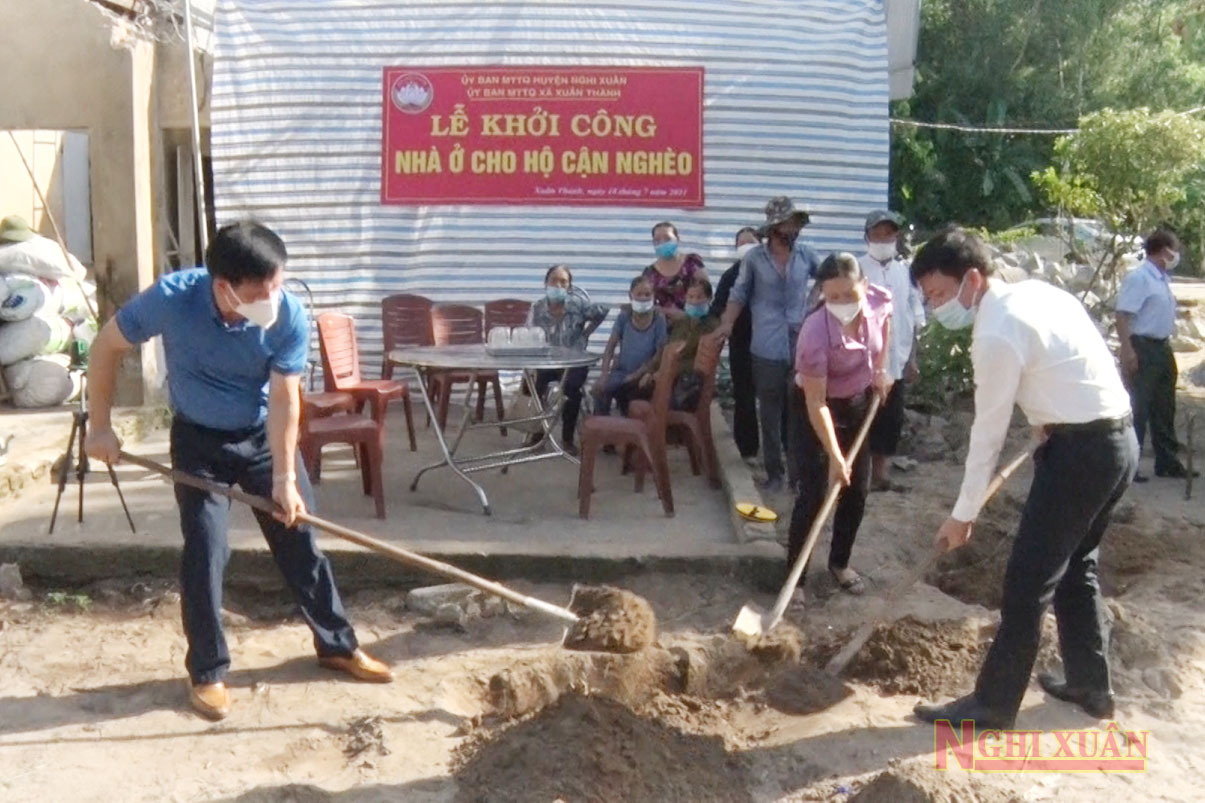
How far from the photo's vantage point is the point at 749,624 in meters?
4.91

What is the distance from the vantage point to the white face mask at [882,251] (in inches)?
280

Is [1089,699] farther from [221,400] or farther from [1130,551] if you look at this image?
[221,400]

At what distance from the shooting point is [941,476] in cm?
810

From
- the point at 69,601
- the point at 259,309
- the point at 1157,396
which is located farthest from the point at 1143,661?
the point at 69,601

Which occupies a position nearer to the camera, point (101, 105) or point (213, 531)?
point (213, 531)

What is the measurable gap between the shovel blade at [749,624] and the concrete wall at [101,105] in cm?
561

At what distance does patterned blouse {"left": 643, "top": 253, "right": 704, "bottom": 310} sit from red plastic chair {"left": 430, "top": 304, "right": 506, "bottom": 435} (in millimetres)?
1282

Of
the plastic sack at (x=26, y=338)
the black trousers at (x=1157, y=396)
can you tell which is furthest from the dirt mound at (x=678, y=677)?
the plastic sack at (x=26, y=338)

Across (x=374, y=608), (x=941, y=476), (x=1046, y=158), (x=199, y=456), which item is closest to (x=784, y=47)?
(x=941, y=476)

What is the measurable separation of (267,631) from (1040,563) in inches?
122

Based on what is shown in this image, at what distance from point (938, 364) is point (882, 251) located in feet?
9.87

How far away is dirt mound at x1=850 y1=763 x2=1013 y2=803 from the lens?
3.61 meters

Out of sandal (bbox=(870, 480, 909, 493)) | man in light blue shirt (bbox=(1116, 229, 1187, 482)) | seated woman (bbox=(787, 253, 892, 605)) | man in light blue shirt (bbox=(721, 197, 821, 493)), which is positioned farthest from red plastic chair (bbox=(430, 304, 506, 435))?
man in light blue shirt (bbox=(1116, 229, 1187, 482))

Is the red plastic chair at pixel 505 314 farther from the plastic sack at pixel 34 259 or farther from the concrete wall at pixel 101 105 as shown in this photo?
the plastic sack at pixel 34 259
